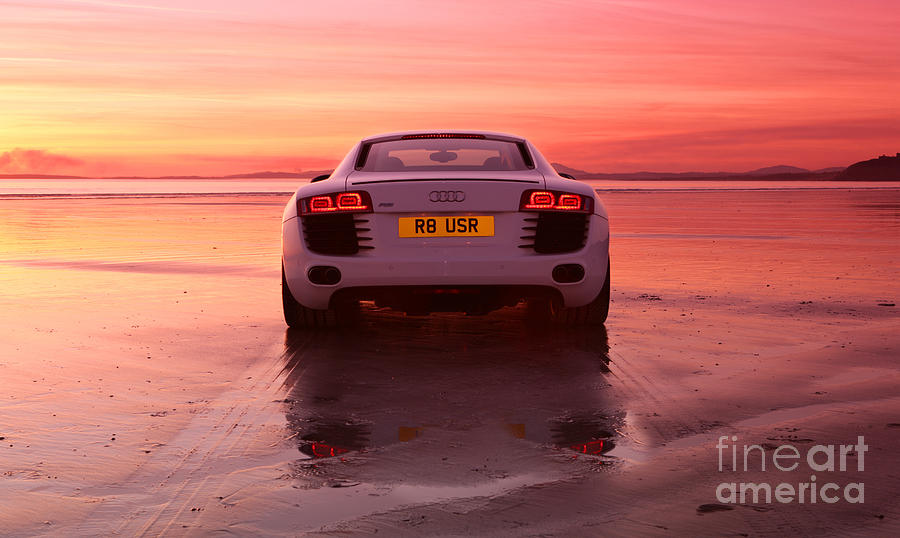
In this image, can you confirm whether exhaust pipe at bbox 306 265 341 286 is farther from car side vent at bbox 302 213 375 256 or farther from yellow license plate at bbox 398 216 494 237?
yellow license plate at bbox 398 216 494 237

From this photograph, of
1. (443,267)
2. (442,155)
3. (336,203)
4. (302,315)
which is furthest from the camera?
(442,155)

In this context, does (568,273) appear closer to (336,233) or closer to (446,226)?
(446,226)

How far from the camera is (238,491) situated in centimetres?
340

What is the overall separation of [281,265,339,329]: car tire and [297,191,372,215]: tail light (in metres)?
0.75

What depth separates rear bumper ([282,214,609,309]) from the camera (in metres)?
6.11

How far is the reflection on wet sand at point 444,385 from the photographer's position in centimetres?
421

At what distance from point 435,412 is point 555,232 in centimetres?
209

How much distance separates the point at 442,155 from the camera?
24.6ft

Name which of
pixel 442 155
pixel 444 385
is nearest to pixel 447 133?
pixel 442 155

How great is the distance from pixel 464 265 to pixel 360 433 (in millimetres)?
2076

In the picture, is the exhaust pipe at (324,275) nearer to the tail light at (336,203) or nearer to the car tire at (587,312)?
the tail light at (336,203)

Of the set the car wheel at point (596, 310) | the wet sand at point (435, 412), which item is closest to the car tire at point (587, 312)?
the car wheel at point (596, 310)

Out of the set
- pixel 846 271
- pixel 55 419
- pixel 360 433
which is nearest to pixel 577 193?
pixel 360 433

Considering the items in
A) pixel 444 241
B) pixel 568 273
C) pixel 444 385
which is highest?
pixel 444 241
